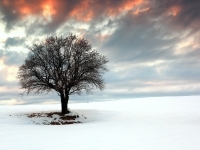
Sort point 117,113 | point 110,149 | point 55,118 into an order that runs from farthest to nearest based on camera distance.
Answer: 1. point 117,113
2. point 55,118
3. point 110,149

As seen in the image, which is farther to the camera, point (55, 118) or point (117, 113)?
point (117, 113)

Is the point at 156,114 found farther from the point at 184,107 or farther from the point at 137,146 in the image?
the point at 137,146

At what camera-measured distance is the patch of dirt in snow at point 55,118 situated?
32.8 m

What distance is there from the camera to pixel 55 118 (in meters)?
34.2

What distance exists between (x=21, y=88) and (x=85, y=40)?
1267 cm

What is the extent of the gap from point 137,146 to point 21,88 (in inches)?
999

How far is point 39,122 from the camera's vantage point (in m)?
32.6

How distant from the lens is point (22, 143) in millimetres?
17469

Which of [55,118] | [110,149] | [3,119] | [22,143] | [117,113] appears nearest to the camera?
[110,149]

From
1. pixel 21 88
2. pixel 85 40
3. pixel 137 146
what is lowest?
pixel 137 146

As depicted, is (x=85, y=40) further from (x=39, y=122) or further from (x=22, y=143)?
(x=22, y=143)

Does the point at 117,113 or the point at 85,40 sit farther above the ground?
the point at 85,40

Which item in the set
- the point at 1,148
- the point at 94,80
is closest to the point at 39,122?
the point at 94,80

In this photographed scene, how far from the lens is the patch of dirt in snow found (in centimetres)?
3284
